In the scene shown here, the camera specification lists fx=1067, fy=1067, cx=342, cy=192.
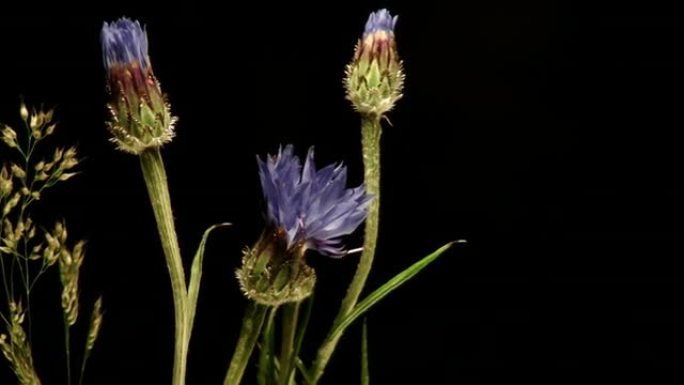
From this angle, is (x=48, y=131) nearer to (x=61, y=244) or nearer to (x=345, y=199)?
→ (x=61, y=244)

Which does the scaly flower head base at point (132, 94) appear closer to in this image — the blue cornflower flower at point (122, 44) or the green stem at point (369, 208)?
the blue cornflower flower at point (122, 44)

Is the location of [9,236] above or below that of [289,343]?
above

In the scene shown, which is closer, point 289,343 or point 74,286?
point 74,286

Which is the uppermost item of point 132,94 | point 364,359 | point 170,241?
point 132,94

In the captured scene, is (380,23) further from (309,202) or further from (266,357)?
(266,357)

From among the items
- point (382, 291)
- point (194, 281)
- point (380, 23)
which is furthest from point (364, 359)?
Answer: point (380, 23)

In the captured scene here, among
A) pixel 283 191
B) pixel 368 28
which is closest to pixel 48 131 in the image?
pixel 283 191
